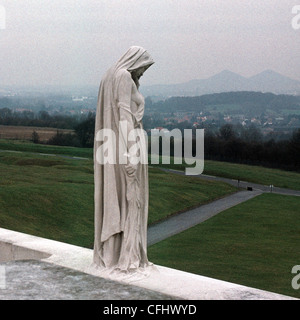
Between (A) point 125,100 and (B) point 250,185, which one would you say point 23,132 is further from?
(A) point 125,100

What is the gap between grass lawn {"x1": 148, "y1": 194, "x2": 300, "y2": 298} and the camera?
1247 centimetres

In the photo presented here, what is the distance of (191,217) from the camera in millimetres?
19797

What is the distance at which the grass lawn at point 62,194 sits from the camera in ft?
51.3

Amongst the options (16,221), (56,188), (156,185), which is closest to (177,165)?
(156,185)

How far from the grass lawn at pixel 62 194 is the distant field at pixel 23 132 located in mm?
705

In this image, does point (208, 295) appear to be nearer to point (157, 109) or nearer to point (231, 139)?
point (157, 109)

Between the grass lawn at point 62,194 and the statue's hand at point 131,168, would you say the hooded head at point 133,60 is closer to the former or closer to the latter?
the statue's hand at point 131,168

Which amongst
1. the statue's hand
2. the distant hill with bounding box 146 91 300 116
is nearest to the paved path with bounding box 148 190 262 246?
the distant hill with bounding box 146 91 300 116

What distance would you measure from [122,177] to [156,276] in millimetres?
934

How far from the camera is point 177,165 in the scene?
81.4 feet

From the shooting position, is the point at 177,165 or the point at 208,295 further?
the point at 177,165

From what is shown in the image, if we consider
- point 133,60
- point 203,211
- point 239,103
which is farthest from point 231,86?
point 133,60

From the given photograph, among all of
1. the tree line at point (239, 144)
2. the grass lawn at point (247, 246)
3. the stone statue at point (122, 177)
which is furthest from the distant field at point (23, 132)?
the stone statue at point (122, 177)
